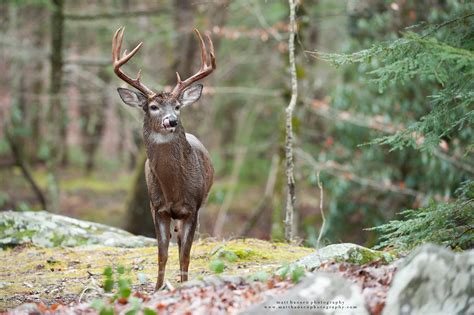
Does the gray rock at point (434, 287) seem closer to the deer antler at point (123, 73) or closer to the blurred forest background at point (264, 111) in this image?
the blurred forest background at point (264, 111)

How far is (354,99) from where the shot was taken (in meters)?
13.8

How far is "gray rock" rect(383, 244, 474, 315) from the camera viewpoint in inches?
182

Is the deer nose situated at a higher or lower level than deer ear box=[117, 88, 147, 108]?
Result: lower

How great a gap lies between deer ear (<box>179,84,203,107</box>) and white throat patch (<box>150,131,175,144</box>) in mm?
513

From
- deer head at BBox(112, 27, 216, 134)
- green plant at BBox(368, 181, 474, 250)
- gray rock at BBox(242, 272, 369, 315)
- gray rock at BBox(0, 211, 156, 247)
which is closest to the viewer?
gray rock at BBox(242, 272, 369, 315)

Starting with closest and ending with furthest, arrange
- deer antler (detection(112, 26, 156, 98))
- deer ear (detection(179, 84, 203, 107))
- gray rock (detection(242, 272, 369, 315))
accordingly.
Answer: gray rock (detection(242, 272, 369, 315)), deer antler (detection(112, 26, 156, 98)), deer ear (detection(179, 84, 203, 107))

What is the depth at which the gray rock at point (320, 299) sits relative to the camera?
451 centimetres

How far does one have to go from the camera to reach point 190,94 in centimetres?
723

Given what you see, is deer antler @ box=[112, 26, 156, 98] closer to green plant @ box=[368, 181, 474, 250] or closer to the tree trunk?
green plant @ box=[368, 181, 474, 250]

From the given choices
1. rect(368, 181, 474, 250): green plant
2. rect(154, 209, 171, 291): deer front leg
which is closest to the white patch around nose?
rect(154, 209, 171, 291): deer front leg

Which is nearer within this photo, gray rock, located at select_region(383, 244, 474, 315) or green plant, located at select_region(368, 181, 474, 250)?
gray rock, located at select_region(383, 244, 474, 315)

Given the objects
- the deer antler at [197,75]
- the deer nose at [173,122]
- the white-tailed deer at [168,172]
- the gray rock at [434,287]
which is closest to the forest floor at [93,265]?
the white-tailed deer at [168,172]

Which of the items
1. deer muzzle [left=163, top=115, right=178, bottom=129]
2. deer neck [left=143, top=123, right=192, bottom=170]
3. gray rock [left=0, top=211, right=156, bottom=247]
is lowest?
gray rock [left=0, top=211, right=156, bottom=247]

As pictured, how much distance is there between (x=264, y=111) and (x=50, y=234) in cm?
1064
